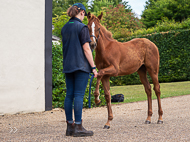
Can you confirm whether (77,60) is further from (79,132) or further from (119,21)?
(119,21)

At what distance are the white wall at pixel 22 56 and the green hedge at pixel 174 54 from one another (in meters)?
8.60

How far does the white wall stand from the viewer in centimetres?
649

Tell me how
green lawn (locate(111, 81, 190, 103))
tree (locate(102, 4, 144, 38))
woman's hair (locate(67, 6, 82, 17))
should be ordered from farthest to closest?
tree (locate(102, 4, 144, 38)) → green lawn (locate(111, 81, 190, 103)) → woman's hair (locate(67, 6, 82, 17))

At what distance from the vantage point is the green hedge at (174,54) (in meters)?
14.7

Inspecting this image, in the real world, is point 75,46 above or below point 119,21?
below

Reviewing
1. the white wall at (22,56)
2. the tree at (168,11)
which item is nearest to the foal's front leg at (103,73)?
the white wall at (22,56)

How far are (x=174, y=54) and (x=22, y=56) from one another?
1120 centimetres

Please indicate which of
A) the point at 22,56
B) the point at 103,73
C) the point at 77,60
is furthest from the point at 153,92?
the point at 77,60

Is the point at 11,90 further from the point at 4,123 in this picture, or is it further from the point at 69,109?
the point at 69,109

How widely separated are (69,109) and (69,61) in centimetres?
85

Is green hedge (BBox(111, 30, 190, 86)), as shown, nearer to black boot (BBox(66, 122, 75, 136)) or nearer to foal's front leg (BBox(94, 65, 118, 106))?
foal's front leg (BBox(94, 65, 118, 106))

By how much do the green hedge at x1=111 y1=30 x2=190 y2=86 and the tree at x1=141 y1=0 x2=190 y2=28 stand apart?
1313cm

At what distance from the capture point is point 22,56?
22.0 feet

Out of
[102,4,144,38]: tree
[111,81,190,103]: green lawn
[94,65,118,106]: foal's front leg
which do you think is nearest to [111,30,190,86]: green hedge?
[111,81,190,103]: green lawn
